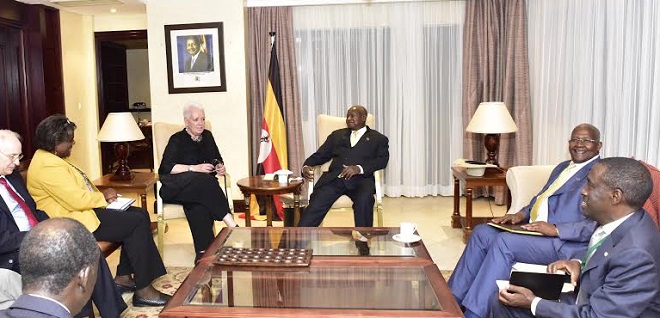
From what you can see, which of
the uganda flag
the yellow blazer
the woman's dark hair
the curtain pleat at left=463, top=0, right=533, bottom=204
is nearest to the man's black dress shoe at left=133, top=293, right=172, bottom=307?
the yellow blazer

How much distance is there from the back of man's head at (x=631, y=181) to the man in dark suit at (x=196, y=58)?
463 centimetres

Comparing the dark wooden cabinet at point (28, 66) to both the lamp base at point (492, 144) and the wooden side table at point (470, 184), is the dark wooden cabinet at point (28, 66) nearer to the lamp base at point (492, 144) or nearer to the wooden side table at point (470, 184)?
the wooden side table at point (470, 184)

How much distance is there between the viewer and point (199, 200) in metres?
4.21

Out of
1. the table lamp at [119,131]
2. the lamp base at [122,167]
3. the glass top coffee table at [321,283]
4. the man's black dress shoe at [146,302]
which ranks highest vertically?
the table lamp at [119,131]

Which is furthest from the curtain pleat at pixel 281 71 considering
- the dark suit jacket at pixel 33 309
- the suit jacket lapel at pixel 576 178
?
the dark suit jacket at pixel 33 309

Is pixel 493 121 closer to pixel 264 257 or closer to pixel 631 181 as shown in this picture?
pixel 264 257

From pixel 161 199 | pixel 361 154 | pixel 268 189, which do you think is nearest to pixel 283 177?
pixel 268 189

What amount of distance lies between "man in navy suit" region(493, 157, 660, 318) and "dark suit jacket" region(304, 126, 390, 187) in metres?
2.51

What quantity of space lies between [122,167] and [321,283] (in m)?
3.14

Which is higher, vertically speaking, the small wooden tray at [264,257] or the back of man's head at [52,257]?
the back of man's head at [52,257]

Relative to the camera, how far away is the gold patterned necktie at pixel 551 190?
3205 mm

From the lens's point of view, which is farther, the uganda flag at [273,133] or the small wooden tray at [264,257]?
the uganda flag at [273,133]

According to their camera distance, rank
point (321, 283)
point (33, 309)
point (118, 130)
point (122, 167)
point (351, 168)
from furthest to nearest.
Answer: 1. point (122, 167)
2. point (118, 130)
3. point (351, 168)
4. point (321, 283)
5. point (33, 309)

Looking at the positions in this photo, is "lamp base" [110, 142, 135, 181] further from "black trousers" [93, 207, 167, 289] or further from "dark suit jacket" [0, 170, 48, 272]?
"dark suit jacket" [0, 170, 48, 272]
